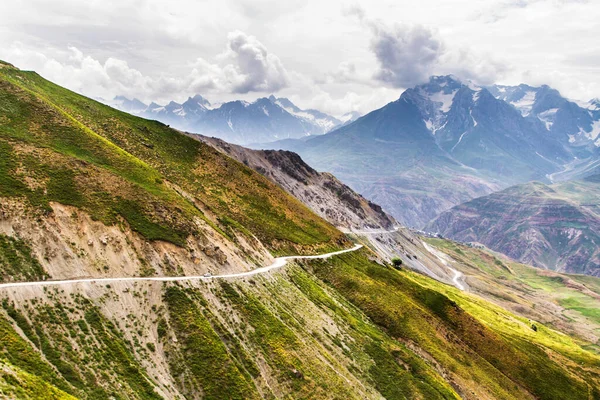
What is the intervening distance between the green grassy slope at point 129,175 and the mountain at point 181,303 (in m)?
0.54

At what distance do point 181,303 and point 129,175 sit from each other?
40.7 meters

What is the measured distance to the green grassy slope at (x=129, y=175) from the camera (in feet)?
254

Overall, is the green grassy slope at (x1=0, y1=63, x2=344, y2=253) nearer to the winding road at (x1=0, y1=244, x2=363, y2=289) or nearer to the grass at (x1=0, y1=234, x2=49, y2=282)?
the winding road at (x1=0, y1=244, x2=363, y2=289)

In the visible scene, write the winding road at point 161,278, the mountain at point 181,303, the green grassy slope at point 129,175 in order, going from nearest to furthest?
the mountain at point 181,303 → the winding road at point 161,278 → the green grassy slope at point 129,175

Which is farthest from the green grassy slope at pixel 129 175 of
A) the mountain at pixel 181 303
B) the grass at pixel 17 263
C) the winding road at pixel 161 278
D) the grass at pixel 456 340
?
the grass at pixel 456 340

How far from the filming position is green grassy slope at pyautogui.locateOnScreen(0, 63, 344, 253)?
7756cm

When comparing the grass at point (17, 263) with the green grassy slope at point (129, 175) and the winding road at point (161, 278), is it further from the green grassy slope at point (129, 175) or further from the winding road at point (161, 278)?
the green grassy slope at point (129, 175)

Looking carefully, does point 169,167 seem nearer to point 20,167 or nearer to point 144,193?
point 144,193

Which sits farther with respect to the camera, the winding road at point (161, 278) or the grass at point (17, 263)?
the grass at point (17, 263)

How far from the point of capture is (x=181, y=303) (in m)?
68.9

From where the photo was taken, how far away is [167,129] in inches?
6388

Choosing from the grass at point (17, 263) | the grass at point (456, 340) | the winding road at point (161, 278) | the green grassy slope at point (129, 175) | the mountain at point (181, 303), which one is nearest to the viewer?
the mountain at point (181, 303)

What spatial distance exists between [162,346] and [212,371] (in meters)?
8.55

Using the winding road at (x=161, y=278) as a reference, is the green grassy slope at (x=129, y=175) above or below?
above
